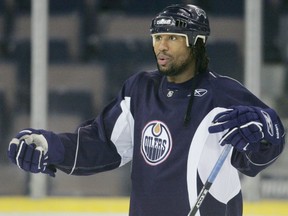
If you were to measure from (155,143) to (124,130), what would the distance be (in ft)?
0.53

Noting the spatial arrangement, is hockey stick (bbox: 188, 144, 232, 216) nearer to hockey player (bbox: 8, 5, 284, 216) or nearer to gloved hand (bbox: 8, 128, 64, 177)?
hockey player (bbox: 8, 5, 284, 216)

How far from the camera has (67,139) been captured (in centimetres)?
291

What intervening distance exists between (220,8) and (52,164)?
342 cm

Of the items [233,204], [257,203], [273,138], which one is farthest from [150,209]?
[257,203]

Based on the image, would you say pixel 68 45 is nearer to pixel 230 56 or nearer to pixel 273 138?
pixel 230 56

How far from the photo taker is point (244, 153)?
2.68m

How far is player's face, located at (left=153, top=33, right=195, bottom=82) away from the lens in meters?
2.81

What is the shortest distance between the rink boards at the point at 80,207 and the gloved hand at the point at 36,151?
98.6 inches

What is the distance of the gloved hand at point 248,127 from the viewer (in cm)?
256

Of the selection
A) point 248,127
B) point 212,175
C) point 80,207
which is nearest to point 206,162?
point 212,175

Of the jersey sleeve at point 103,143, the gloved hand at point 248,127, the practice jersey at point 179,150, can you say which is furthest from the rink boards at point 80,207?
the gloved hand at point 248,127

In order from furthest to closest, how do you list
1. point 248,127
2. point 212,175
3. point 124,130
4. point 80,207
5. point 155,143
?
1. point 80,207
2. point 124,130
3. point 155,143
4. point 212,175
5. point 248,127

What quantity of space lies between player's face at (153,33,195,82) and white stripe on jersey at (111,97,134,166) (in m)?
0.18

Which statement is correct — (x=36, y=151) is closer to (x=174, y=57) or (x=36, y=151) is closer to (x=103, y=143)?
(x=103, y=143)
